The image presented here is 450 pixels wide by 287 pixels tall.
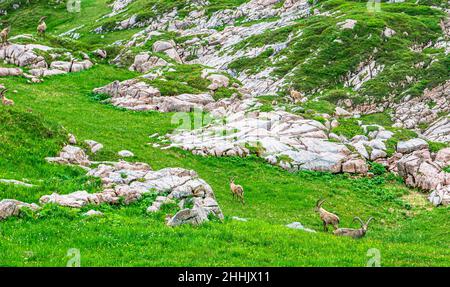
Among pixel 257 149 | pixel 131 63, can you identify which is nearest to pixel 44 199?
pixel 257 149

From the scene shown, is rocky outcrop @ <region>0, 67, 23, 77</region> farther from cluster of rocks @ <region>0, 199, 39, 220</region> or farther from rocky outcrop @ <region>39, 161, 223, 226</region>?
cluster of rocks @ <region>0, 199, 39, 220</region>

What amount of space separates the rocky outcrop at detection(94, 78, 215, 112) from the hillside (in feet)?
0.73

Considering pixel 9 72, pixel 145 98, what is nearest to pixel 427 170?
pixel 145 98

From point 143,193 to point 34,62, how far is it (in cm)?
4419

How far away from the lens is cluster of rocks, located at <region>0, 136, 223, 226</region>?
21661 mm

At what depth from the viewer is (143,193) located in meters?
25.3

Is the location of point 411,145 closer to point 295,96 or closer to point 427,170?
point 427,170

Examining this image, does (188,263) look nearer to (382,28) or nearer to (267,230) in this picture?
(267,230)

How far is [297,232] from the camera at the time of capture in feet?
72.1

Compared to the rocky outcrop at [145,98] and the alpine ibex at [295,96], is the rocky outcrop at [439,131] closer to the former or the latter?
the alpine ibex at [295,96]

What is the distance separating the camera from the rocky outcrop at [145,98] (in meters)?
54.8

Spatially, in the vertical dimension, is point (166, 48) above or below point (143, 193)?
below

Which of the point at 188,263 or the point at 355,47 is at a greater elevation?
the point at 188,263
